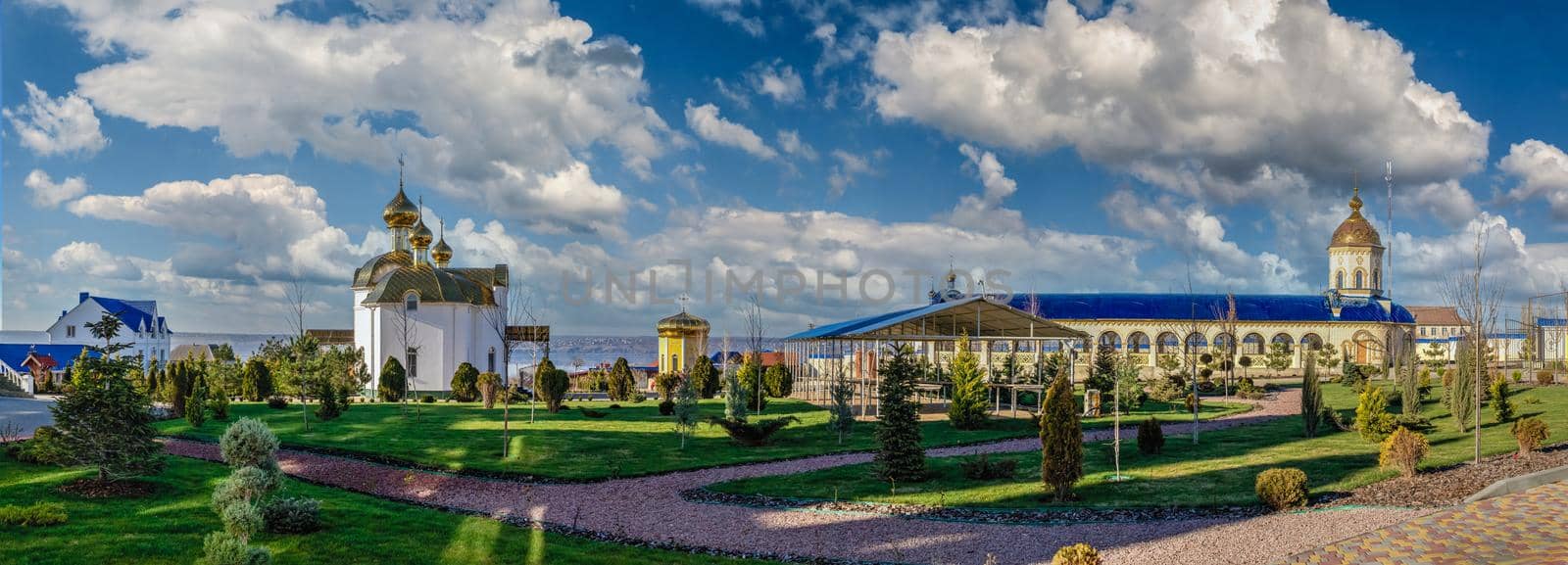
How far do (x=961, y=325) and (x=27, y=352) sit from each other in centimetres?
4355

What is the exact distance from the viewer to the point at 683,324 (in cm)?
4859

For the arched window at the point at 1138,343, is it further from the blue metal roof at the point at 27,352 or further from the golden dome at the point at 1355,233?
the blue metal roof at the point at 27,352

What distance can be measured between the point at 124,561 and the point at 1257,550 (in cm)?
1283

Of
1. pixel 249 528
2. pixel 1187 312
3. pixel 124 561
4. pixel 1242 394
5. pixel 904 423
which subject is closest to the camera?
pixel 124 561

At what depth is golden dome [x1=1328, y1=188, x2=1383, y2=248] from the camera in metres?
59.4

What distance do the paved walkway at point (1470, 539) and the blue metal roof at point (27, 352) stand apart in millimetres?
50447

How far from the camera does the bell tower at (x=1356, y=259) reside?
193 feet

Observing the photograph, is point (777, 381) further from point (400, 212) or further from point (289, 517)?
point (289, 517)

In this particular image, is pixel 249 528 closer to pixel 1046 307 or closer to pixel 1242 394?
pixel 1242 394

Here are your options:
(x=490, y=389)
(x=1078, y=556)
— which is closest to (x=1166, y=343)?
(x=490, y=389)

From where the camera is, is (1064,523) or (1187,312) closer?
(1064,523)

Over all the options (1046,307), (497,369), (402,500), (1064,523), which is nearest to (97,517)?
(402,500)

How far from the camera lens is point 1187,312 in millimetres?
56094

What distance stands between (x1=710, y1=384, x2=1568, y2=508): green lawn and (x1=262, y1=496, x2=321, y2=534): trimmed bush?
644 centimetres
